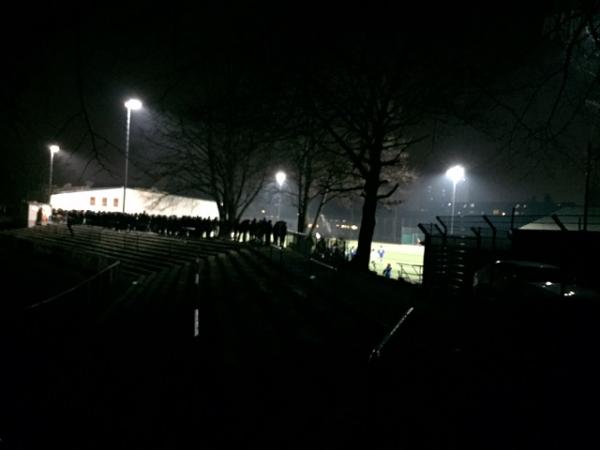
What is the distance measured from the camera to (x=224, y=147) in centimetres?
2247

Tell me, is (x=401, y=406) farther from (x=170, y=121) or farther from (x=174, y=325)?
(x=170, y=121)

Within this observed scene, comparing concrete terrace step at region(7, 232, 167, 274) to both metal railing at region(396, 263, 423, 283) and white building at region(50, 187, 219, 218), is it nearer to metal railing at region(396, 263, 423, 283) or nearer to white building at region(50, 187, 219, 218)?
white building at region(50, 187, 219, 218)

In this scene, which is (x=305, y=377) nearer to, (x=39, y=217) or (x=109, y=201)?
(x=39, y=217)

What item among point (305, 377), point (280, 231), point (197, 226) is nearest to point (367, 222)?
point (280, 231)

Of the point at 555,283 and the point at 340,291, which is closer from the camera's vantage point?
the point at 555,283

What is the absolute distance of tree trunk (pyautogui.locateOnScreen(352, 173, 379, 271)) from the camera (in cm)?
1323

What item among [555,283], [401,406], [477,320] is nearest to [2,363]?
[401,406]

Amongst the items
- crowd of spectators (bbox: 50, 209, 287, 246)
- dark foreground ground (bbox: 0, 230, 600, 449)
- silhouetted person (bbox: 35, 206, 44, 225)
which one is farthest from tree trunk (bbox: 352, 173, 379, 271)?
silhouetted person (bbox: 35, 206, 44, 225)

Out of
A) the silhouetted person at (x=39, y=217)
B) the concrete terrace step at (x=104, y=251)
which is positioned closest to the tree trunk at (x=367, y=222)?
the concrete terrace step at (x=104, y=251)

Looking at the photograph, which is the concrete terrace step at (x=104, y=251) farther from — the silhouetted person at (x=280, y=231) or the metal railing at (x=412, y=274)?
the metal railing at (x=412, y=274)

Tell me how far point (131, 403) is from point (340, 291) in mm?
4975

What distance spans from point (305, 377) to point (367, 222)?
9.60 meters

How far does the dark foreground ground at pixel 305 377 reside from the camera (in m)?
3.34

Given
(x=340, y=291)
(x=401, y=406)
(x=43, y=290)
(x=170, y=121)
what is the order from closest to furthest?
(x=401, y=406) < (x=340, y=291) < (x=43, y=290) < (x=170, y=121)
